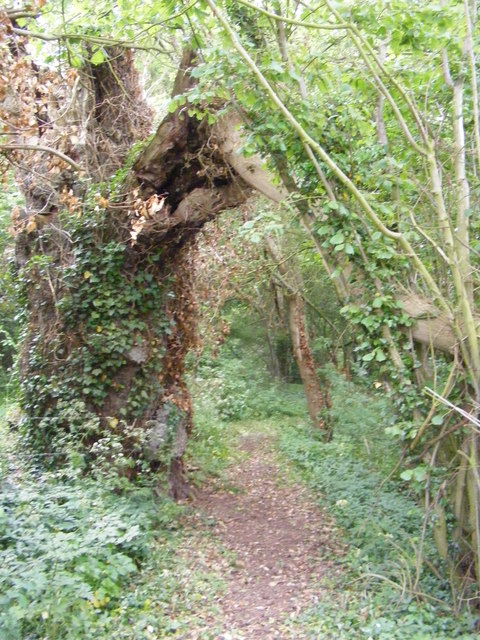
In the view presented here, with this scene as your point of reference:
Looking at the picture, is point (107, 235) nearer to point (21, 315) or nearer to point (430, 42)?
point (21, 315)

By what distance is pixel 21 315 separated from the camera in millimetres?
8375

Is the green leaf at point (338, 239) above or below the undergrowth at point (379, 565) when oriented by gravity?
above

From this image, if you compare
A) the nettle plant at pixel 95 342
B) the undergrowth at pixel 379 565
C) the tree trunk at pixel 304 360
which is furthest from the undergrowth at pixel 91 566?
the tree trunk at pixel 304 360

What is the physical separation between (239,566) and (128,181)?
15.3 ft

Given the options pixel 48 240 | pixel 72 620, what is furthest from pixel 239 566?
pixel 48 240

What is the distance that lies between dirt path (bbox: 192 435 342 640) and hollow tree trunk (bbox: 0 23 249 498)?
978mm

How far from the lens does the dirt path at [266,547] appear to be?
17.5 feet

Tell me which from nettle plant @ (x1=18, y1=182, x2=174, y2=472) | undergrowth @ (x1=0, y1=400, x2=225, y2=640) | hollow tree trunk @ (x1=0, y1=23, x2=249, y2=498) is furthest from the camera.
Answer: nettle plant @ (x1=18, y1=182, x2=174, y2=472)

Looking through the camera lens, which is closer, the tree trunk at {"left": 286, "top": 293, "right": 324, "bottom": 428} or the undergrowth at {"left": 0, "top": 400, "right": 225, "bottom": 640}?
the undergrowth at {"left": 0, "top": 400, "right": 225, "bottom": 640}

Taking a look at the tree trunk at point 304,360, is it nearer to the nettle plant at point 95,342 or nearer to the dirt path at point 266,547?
the dirt path at point 266,547

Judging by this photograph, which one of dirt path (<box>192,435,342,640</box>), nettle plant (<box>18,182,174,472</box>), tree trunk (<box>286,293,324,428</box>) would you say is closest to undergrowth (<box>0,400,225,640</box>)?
dirt path (<box>192,435,342,640</box>)

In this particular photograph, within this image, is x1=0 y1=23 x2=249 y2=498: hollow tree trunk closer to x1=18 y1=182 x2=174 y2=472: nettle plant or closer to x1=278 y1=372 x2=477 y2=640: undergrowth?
x1=18 y1=182 x2=174 y2=472: nettle plant

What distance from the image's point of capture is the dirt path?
5340 mm

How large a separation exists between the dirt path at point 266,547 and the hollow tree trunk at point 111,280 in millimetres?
978
